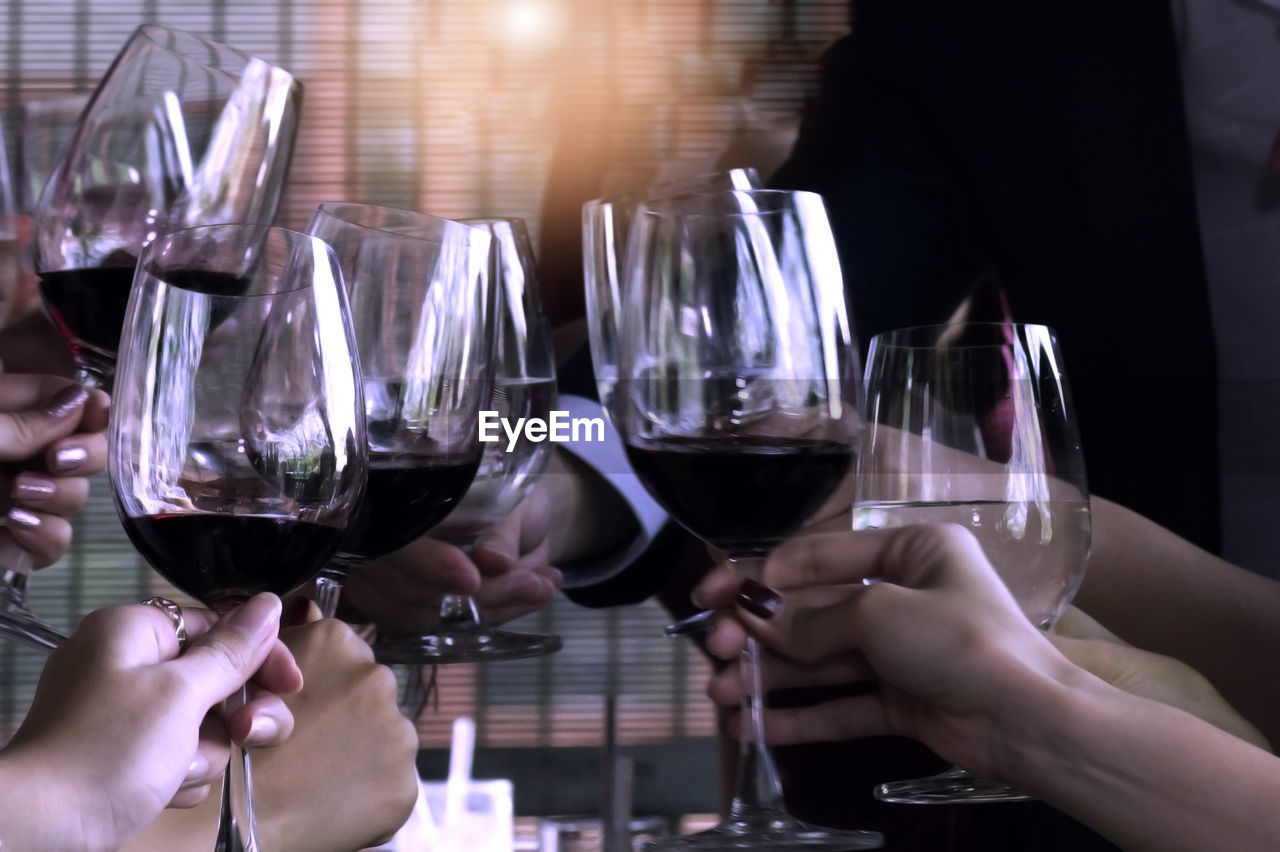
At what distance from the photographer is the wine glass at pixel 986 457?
1.40 feet

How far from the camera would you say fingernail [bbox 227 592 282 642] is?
1.12 ft

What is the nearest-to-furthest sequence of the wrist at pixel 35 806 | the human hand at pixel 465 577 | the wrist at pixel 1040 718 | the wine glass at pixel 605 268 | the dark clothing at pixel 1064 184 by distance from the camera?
the wrist at pixel 35 806, the wrist at pixel 1040 718, the wine glass at pixel 605 268, the human hand at pixel 465 577, the dark clothing at pixel 1064 184

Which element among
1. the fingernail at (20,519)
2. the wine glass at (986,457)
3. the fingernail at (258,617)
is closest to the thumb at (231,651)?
the fingernail at (258,617)

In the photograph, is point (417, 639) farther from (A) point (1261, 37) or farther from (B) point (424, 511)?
(A) point (1261, 37)

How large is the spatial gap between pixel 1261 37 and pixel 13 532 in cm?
76

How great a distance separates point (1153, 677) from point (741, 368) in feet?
0.84

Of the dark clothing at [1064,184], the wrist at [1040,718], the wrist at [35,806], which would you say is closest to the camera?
the wrist at [35,806]

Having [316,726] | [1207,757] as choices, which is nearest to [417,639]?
[316,726]

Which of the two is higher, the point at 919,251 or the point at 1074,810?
the point at 919,251

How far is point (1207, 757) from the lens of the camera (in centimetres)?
40

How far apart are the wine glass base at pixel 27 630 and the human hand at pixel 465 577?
164 millimetres

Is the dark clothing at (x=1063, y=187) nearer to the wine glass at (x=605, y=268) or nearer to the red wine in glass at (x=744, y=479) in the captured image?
the wine glass at (x=605, y=268)

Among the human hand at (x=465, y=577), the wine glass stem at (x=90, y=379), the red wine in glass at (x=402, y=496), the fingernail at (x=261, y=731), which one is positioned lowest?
the human hand at (x=465, y=577)

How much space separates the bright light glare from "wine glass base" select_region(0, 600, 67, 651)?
0.40 metres
